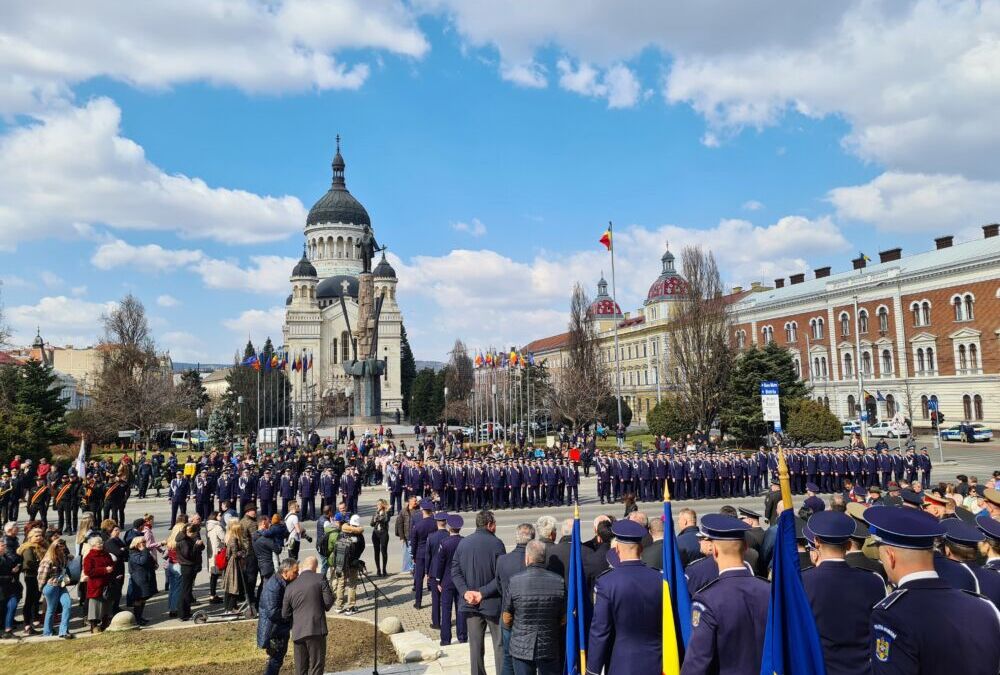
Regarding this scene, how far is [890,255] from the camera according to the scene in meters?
58.7

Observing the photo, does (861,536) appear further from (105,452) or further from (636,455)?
(105,452)

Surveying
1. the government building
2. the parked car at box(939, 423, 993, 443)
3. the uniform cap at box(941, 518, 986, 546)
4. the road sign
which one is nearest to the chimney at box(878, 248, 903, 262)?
the government building

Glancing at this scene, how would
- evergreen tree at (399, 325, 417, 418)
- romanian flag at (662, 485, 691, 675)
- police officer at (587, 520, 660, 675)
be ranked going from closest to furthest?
romanian flag at (662, 485, 691, 675) < police officer at (587, 520, 660, 675) < evergreen tree at (399, 325, 417, 418)

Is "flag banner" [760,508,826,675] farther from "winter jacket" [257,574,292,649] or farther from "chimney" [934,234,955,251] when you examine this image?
"chimney" [934,234,955,251]

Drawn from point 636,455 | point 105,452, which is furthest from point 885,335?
point 105,452

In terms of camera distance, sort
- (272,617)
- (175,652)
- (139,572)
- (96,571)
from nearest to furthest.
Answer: (272,617), (175,652), (96,571), (139,572)

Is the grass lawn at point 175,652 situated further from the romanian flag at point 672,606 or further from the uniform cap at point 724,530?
the uniform cap at point 724,530

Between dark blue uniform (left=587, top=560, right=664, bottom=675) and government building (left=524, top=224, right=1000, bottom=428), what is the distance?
34.8 m

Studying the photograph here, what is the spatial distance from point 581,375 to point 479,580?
1768 inches

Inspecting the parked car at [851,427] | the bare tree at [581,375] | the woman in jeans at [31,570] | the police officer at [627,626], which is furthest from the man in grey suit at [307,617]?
the parked car at [851,427]

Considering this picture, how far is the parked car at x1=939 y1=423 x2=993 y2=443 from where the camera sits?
44.5 metres

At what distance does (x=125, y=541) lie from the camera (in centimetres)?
1130

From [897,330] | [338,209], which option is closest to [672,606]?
[897,330]

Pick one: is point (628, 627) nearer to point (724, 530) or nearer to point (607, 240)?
point (724, 530)
